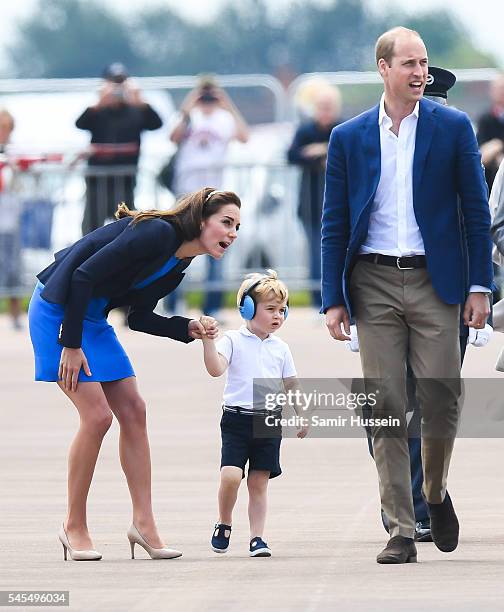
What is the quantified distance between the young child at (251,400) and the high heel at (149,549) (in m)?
0.19

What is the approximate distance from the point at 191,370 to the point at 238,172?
3.54m

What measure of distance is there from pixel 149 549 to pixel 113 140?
37.1 feet

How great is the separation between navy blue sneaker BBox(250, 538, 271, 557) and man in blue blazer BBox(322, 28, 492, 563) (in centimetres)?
51

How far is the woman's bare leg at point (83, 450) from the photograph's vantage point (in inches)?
326

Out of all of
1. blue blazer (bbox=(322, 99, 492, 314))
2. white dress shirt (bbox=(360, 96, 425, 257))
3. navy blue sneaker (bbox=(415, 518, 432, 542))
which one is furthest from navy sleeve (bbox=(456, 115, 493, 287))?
navy blue sneaker (bbox=(415, 518, 432, 542))

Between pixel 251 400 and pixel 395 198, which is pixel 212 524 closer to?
pixel 251 400

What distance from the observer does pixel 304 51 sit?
11119 cm

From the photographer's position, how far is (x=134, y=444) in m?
8.42

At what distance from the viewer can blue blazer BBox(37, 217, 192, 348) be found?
26.3 feet

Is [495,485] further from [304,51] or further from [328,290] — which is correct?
[304,51]

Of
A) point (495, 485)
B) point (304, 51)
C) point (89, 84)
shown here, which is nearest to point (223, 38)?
point (304, 51)

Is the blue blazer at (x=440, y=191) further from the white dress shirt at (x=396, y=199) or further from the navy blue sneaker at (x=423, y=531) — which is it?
the navy blue sneaker at (x=423, y=531)

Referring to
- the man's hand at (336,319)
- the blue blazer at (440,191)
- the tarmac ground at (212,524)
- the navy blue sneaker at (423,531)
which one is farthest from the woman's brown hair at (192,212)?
the navy blue sneaker at (423,531)

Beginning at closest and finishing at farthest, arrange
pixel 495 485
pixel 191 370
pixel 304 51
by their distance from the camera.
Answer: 1. pixel 495 485
2. pixel 191 370
3. pixel 304 51
